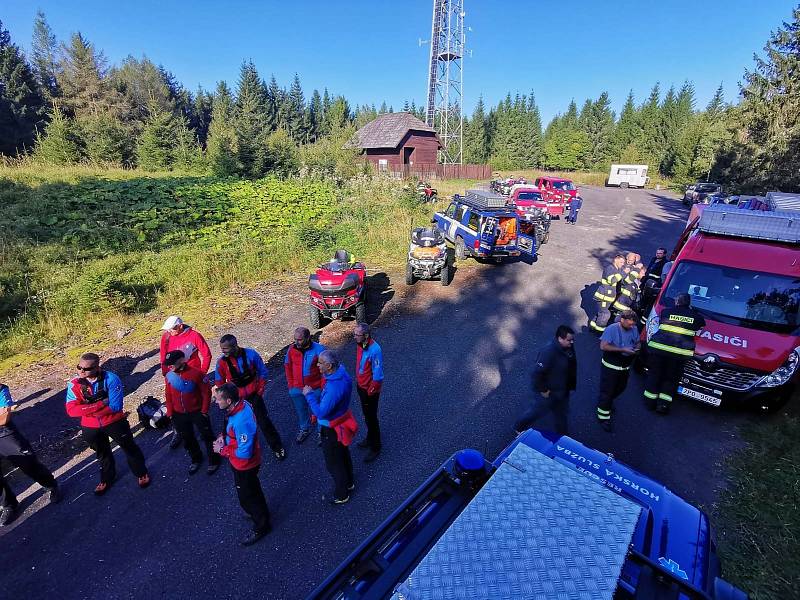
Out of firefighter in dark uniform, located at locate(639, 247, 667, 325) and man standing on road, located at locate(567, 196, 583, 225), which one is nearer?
firefighter in dark uniform, located at locate(639, 247, 667, 325)

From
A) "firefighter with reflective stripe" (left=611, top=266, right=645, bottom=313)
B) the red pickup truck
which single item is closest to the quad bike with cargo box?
"firefighter with reflective stripe" (left=611, top=266, right=645, bottom=313)

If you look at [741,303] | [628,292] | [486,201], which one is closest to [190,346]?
[628,292]

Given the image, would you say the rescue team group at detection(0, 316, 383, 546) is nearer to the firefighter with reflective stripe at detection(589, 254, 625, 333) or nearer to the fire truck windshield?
the firefighter with reflective stripe at detection(589, 254, 625, 333)

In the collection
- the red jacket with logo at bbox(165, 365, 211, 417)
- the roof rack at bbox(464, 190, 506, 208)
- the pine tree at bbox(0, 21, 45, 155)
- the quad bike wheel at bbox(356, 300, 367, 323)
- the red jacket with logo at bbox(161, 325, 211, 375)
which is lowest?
the quad bike wheel at bbox(356, 300, 367, 323)

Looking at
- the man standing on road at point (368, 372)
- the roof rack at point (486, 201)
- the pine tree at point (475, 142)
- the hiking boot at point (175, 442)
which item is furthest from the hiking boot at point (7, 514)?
the pine tree at point (475, 142)

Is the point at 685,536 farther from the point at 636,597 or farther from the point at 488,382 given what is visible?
the point at 488,382

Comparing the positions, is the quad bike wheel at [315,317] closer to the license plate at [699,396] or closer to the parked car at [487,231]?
the parked car at [487,231]
